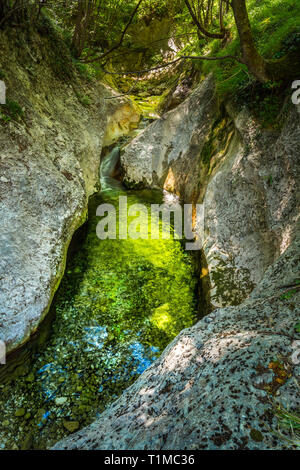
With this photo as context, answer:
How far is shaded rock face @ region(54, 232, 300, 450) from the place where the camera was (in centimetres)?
166

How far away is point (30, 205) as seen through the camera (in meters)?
5.01

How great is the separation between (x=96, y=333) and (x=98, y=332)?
0.04 meters

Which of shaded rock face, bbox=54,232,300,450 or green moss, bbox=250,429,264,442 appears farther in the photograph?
shaded rock face, bbox=54,232,300,450

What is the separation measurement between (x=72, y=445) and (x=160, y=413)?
34.9 inches

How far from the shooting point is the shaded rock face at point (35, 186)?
4035 millimetres

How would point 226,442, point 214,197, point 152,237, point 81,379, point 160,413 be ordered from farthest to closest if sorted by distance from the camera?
point 152,237
point 214,197
point 81,379
point 160,413
point 226,442

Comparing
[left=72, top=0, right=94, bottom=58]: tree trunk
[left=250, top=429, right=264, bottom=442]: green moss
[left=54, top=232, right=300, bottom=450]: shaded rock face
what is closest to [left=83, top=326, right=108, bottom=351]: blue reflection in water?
[left=54, top=232, right=300, bottom=450]: shaded rock face

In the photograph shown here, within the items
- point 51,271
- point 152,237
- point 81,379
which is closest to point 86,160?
point 152,237

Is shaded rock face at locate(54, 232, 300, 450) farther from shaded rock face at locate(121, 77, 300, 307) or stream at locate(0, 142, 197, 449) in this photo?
shaded rock face at locate(121, 77, 300, 307)

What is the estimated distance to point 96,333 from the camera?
14.6ft

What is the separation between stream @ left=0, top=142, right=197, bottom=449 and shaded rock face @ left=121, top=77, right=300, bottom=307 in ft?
3.79

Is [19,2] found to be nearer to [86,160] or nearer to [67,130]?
[67,130]

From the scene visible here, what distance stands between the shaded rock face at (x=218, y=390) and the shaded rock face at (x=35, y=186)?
2.40m

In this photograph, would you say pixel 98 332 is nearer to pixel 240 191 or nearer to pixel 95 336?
pixel 95 336
